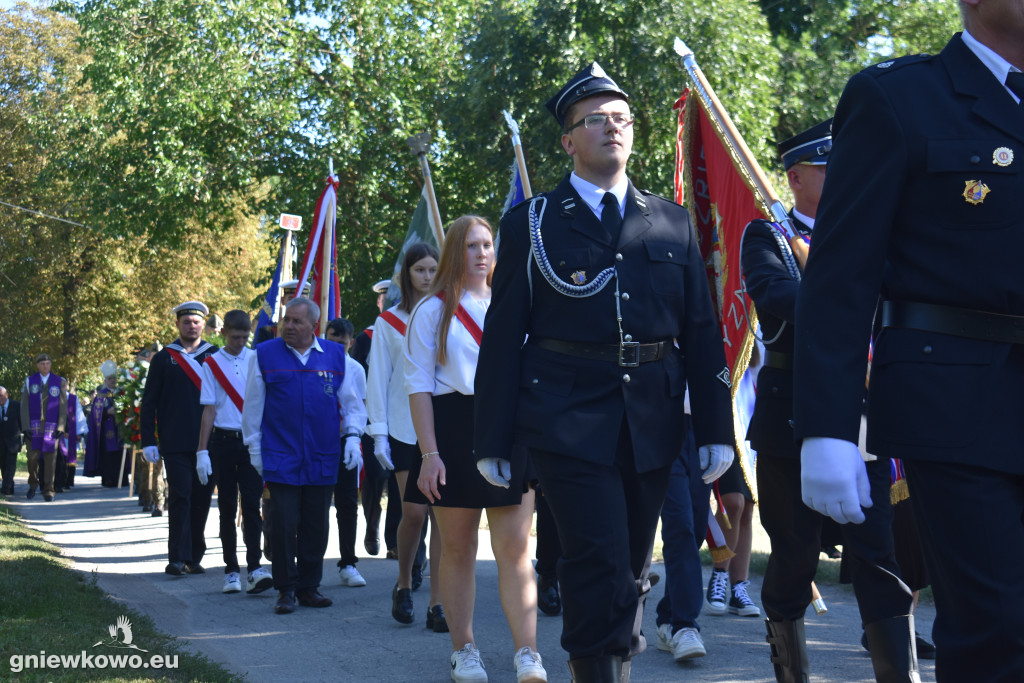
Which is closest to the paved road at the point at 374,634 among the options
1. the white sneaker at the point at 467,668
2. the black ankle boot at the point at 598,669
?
the white sneaker at the point at 467,668

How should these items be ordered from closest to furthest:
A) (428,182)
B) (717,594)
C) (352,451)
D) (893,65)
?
(893,65), (717,594), (352,451), (428,182)

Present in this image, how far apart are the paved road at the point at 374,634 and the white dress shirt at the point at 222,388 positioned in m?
1.27

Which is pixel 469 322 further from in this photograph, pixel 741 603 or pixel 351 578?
pixel 351 578

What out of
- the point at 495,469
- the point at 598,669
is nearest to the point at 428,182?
the point at 495,469

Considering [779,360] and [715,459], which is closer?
[715,459]

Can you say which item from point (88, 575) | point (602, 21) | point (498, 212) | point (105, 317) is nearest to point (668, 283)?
point (88, 575)

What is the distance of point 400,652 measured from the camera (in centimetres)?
629

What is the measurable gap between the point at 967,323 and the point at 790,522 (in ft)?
6.99

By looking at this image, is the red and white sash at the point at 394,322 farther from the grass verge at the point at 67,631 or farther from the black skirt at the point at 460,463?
the grass verge at the point at 67,631

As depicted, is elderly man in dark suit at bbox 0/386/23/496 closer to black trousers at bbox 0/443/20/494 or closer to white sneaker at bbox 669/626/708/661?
black trousers at bbox 0/443/20/494

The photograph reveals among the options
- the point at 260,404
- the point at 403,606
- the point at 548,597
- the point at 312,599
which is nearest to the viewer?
the point at 403,606

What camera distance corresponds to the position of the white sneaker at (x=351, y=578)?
8.87m

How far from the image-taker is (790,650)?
177 inches

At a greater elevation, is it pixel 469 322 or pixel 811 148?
pixel 811 148
